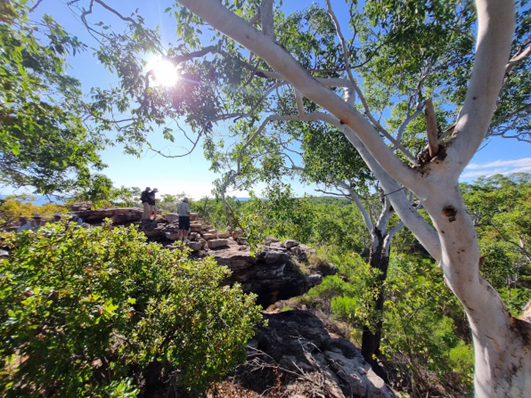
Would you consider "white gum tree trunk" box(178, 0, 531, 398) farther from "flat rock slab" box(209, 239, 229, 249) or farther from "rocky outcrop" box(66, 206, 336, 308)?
"flat rock slab" box(209, 239, 229, 249)

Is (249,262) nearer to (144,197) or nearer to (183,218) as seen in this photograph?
(183,218)

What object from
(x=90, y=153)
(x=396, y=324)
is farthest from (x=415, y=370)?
(x=90, y=153)

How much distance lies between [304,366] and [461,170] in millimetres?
5215

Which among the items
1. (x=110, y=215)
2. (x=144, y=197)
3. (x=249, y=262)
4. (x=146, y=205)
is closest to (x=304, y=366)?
(x=249, y=262)

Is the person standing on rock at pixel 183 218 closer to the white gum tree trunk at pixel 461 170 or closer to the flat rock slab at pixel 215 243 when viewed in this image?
the flat rock slab at pixel 215 243

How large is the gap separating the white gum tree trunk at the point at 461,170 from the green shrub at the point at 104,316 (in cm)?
261

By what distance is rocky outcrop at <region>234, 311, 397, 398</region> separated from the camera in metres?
4.04

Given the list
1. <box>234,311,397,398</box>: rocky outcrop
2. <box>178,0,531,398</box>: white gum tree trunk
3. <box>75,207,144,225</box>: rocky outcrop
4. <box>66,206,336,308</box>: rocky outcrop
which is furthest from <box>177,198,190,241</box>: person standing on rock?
<box>178,0,531,398</box>: white gum tree trunk

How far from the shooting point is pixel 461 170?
1605 mm

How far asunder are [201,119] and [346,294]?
484 inches

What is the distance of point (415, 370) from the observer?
13.0 feet

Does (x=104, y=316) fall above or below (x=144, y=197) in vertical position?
below

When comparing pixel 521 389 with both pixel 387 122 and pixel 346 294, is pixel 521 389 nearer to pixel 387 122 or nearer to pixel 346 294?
pixel 387 122

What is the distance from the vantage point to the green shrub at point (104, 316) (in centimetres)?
156
